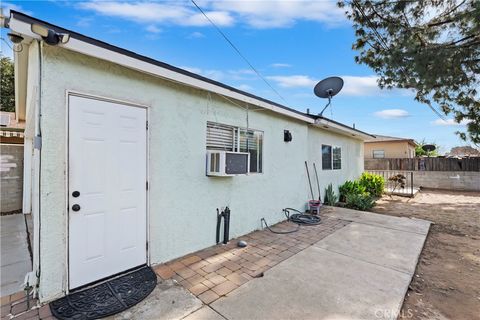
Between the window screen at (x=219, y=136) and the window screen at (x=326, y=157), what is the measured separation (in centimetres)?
499

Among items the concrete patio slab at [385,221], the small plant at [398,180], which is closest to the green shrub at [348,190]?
the concrete patio slab at [385,221]

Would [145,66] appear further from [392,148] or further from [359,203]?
[392,148]

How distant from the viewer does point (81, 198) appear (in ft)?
9.29

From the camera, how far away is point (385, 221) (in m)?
6.38

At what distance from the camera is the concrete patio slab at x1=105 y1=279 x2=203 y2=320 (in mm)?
2436

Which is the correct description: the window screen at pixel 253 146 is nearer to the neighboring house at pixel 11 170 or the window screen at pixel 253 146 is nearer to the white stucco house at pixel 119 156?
the white stucco house at pixel 119 156

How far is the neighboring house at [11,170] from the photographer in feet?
23.1

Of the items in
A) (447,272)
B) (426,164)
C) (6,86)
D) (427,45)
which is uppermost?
(6,86)

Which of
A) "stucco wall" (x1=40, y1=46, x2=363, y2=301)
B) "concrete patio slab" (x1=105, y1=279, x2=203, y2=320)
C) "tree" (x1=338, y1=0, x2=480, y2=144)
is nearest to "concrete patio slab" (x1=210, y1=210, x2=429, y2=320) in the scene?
"concrete patio slab" (x1=105, y1=279, x2=203, y2=320)

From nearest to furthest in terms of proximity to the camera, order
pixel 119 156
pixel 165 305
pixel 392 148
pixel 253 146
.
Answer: pixel 165 305 < pixel 119 156 < pixel 253 146 < pixel 392 148

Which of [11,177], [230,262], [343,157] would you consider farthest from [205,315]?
[343,157]

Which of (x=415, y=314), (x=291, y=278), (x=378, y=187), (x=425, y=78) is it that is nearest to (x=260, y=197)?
(x=291, y=278)

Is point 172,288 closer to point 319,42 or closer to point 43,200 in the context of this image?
point 43,200

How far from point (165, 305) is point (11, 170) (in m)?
7.94
